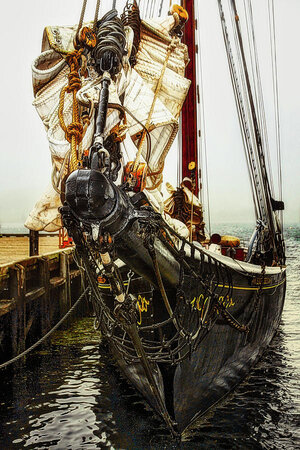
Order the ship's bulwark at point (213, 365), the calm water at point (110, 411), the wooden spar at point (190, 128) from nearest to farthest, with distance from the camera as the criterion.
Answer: the ship's bulwark at point (213, 365) → the calm water at point (110, 411) → the wooden spar at point (190, 128)

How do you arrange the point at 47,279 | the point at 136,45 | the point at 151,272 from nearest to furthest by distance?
the point at 151,272 → the point at 136,45 → the point at 47,279

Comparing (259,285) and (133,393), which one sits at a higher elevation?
(259,285)

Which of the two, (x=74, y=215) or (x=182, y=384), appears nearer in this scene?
(x=74, y=215)

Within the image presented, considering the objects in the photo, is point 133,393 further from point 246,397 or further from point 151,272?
point 151,272

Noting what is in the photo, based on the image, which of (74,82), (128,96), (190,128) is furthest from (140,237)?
(190,128)

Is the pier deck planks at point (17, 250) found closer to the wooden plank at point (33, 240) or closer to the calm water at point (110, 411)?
the wooden plank at point (33, 240)

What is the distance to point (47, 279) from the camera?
35.6ft

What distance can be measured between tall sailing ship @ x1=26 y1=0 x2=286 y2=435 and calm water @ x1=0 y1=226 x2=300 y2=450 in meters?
0.31

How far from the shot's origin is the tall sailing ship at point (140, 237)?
3926 mm

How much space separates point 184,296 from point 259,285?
2.67 metres

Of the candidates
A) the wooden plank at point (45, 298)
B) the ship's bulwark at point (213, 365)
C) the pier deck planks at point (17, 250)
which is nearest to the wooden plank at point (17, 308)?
the pier deck planks at point (17, 250)

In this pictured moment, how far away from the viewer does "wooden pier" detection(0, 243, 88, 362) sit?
8367 millimetres

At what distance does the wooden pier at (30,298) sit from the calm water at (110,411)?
1.96ft

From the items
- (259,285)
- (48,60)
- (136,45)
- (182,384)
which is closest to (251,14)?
(136,45)
